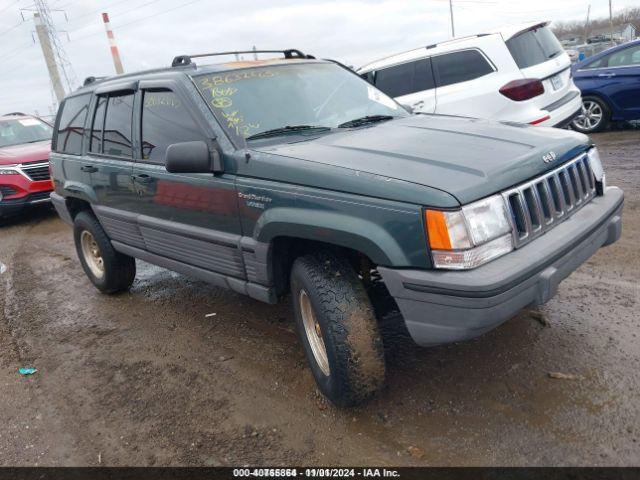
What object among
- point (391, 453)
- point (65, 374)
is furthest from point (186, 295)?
point (391, 453)

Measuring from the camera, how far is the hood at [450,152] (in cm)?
243

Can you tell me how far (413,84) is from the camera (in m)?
7.43

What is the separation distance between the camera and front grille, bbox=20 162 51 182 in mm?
8773

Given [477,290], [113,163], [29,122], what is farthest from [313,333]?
[29,122]

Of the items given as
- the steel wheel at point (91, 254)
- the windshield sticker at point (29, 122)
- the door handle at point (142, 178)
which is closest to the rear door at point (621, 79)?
the door handle at point (142, 178)

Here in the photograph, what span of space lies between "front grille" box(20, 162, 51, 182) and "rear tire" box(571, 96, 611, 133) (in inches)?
361

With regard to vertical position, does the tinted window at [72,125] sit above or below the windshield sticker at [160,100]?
below

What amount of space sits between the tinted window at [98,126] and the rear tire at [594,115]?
26.5 ft

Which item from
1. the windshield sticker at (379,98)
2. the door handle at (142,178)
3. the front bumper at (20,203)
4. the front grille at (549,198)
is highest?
the windshield sticker at (379,98)

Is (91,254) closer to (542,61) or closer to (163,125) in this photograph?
(163,125)

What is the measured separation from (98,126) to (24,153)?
18.4ft

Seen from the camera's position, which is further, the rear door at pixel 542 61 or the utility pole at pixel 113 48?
the utility pole at pixel 113 48

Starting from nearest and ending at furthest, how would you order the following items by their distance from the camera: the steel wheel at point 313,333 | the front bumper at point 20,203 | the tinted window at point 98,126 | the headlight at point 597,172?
the steel wheel at point 313,333 → the headlight at point 597,172 → the tinted window at point 98,126 → the front bumper at point 20,203

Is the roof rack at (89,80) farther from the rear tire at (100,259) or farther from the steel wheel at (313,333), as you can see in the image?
the steel wheel at (313,333)
